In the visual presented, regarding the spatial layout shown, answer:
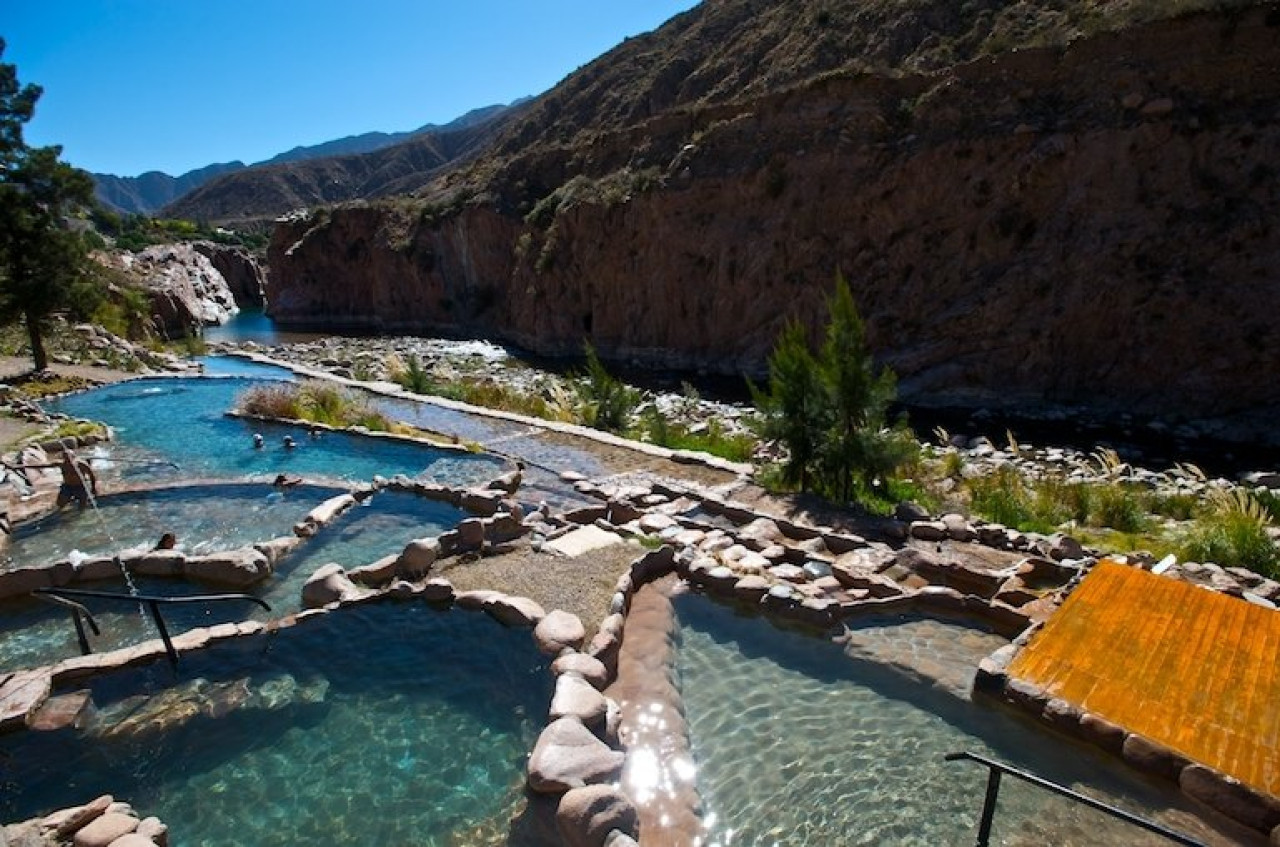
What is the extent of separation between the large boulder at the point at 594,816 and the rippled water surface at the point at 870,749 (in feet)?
1.85

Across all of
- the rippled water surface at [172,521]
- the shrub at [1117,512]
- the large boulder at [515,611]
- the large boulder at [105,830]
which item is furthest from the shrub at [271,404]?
the shrub at [1117,512]

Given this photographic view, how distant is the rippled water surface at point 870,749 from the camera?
3924 mm

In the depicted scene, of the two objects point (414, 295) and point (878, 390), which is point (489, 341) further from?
point (878, 390)

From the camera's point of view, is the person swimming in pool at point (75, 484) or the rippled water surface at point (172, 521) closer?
the rippled water surface at point (172, 521)

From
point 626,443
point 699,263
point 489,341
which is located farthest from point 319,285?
point 626,443

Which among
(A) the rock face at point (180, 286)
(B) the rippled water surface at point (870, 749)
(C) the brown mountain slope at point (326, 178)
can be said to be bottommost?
(B) the rippled water surface at point (870, 749)

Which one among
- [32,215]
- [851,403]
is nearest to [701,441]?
[851,403]

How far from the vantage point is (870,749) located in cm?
460

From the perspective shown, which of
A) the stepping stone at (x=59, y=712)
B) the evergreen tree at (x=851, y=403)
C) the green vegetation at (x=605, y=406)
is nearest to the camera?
the stepping stone at (x=59, y=712)

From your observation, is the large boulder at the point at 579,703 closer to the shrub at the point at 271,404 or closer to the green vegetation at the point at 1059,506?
the green vegetation at the point at 1059,506

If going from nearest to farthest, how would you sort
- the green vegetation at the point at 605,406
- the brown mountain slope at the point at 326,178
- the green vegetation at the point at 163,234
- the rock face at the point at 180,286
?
the green vegetation at the point at 605,406 → the rock face at the point at 180,286 → the green vegetation at the point at 163,234 → the brown mountain slope at the point at 326,178

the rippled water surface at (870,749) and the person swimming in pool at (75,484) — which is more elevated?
the person swimming in pool at (75,484)

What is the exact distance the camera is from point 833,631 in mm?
6000

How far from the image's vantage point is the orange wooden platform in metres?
4.25
